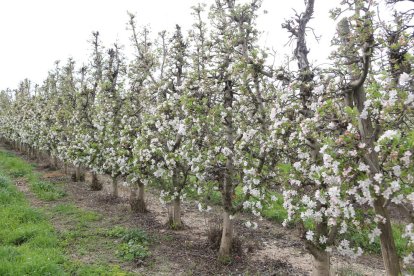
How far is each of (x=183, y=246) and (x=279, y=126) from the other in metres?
5.86

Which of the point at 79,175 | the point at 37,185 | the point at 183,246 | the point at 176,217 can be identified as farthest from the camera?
the point at 79,175

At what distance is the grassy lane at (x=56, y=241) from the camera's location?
790 centimetres

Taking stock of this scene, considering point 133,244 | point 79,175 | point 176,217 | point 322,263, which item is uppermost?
point 79,175

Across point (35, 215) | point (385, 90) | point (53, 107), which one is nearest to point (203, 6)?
point (35, 215)

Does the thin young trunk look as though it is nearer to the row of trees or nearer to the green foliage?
the row of trees

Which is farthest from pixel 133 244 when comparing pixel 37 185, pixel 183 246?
pixel 37 185

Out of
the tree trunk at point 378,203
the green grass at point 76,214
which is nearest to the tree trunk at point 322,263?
the tree trunk at point 378,203

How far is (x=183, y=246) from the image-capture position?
10211 millimetres

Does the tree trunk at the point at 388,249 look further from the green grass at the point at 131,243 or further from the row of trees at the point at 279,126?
the green grass at the point at 131,243

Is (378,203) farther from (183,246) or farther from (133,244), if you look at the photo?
(133,244)

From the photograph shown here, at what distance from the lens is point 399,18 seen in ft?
16.5

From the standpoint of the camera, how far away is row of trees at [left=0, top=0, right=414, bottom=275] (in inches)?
171

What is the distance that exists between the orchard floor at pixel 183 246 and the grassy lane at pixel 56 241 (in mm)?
51

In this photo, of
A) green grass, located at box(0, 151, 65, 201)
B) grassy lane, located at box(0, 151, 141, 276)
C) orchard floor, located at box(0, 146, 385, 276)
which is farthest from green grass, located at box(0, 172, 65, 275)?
green grass, located at box(0, 151, 65, 201)
